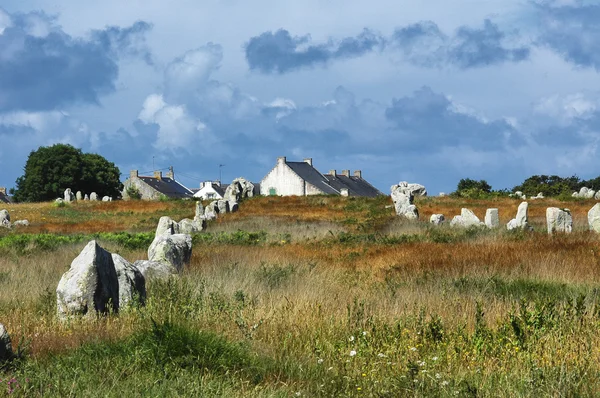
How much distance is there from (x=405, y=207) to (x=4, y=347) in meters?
38.3

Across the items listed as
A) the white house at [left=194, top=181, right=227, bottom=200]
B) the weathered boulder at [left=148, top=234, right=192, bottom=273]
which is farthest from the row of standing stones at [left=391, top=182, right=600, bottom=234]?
the white house at [left=194, top=181, right=227, bottom=200]

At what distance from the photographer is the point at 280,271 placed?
16094 millimetres

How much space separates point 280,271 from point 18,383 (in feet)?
32.0

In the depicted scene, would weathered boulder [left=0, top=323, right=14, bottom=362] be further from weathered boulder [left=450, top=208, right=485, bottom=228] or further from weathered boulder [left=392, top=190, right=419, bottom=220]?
weathered boulder [left=392, top=190, right=419, bottom=220]

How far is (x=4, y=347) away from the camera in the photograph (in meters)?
7.59

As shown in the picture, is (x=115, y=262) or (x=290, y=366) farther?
(x=115, y=262)

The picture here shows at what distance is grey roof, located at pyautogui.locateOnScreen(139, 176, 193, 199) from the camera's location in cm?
11762

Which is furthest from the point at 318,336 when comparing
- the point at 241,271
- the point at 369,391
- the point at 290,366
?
the point at 241,271

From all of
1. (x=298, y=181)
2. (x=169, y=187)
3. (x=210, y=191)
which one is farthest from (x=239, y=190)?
(x=210, y=191)

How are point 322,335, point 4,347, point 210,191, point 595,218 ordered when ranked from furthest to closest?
point 210,191, point 595,218, point 322,335, point 4,347

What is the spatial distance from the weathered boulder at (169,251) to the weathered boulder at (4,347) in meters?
7.74

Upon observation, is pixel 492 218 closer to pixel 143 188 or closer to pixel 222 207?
pixel 222 207

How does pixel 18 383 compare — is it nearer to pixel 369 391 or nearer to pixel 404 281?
pixel 369 391

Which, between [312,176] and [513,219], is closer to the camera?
[513,219]
